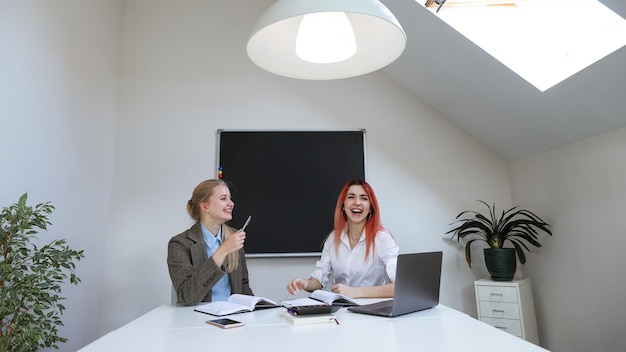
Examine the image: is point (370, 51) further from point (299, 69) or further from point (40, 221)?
point (40, 221)

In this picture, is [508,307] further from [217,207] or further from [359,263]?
[217,207]

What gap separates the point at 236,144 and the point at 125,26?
1566mm

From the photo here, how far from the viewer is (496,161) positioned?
3260 mm

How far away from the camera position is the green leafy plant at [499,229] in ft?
8.94

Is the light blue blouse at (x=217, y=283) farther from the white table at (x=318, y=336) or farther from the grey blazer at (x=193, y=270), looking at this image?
the white table at (x=318, y=336)

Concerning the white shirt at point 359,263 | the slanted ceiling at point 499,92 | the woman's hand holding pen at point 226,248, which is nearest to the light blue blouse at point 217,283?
the woman's hand holding pen at point 226,248

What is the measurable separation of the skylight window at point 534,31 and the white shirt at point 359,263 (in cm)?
145

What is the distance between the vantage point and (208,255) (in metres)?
1.90

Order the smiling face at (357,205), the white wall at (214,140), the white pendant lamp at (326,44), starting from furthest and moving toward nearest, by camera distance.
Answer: the white wall at (214,140) → the smiling face at (357,205) → the white pendant lamp at (326,44)

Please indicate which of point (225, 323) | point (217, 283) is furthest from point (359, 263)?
point (225, 323)

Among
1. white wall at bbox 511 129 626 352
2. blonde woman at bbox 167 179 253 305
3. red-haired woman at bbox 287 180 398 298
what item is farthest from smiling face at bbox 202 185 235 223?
white wall at bbox 511 129 626 352

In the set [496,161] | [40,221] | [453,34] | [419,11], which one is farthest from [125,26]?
[496,161]

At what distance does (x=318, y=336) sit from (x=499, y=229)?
7.82 feet

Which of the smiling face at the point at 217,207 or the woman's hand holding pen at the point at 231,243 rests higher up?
the smiling face at the point at 217,207
